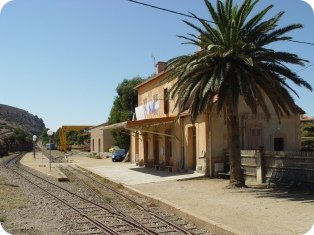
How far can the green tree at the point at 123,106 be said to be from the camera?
2273 inches

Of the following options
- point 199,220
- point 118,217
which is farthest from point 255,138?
point 199,220

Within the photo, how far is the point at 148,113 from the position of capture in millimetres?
33562

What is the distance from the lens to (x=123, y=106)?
195 ft

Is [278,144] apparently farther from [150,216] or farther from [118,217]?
[118,217]

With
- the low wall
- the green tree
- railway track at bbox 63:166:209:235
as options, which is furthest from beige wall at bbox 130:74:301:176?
the green tree

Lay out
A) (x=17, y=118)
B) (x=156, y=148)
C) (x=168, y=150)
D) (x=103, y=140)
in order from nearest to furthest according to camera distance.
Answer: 1. (x=168, y=150)
2. (x=156, y=148)
3. (x=103, y=140)
4. (x=17, y=118)

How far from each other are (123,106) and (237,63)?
42.2 m

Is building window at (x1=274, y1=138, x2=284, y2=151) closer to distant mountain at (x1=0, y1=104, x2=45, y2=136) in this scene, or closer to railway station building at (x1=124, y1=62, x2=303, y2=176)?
railway station building at (x1=124, y1=62, x2=303, y2=176)

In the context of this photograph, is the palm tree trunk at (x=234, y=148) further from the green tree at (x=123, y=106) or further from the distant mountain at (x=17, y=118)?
the distant mountain at (x=17, y=118)

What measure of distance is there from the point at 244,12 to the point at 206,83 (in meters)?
3.17

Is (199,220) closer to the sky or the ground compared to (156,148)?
closer to the ground

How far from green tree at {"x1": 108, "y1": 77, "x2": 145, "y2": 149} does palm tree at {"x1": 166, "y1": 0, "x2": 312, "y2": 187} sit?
38.8 metres

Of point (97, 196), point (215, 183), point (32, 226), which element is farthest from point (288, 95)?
point (32, 226)

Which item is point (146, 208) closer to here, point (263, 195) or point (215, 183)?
point (263, 195)
